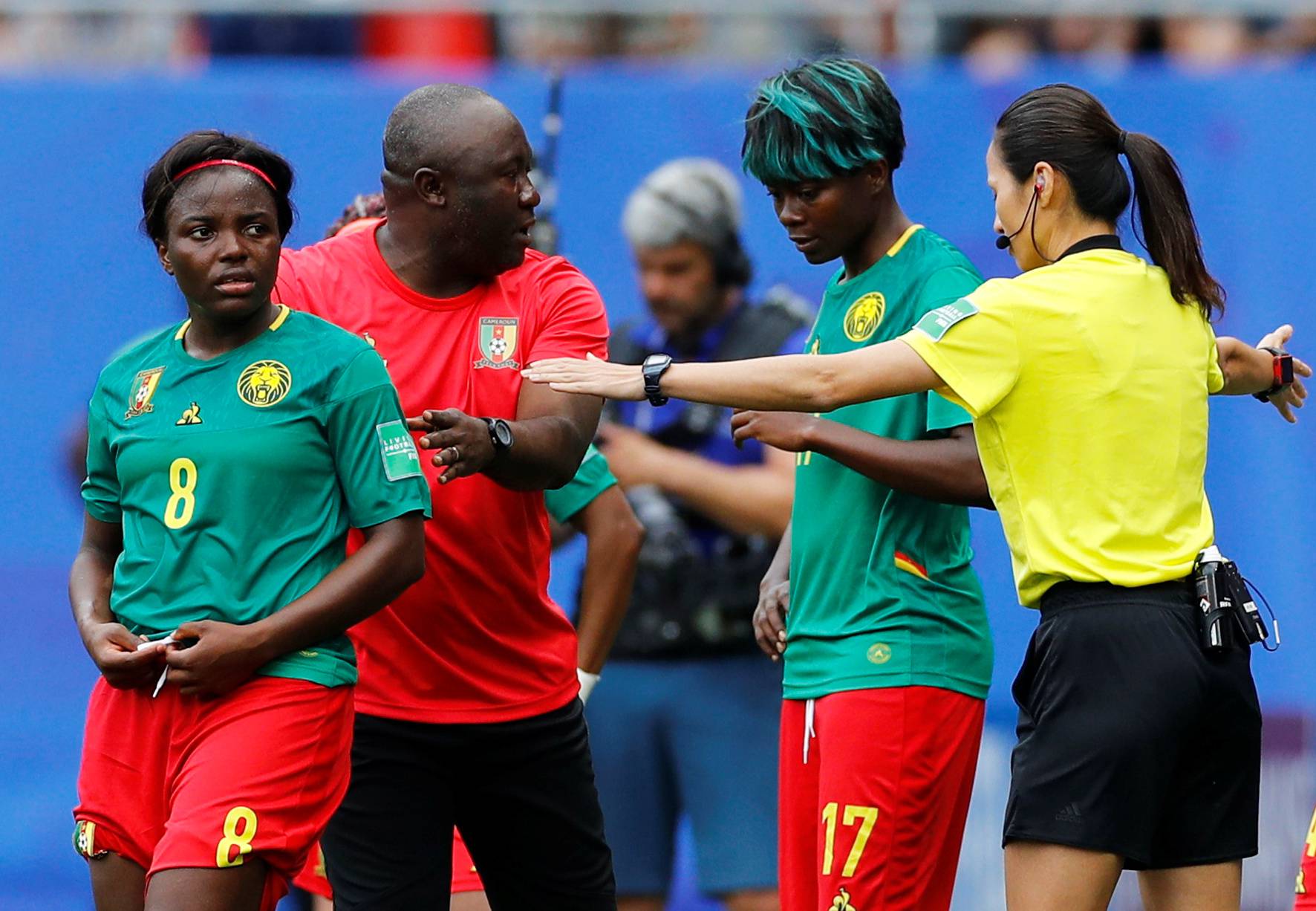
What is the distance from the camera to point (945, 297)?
4.41 metres

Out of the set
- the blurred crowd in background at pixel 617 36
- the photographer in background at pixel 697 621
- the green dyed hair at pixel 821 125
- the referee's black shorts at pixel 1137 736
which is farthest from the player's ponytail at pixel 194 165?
the blurred crowd in background at pixel 617 36

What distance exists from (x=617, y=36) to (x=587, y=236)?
3.31 feet

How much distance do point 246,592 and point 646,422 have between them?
2.44 metres

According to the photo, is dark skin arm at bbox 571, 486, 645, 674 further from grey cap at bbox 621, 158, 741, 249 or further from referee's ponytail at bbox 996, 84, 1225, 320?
referee's ponytail at bbox 996, 84, 1225, 320

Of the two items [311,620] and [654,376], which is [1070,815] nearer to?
[654,376]

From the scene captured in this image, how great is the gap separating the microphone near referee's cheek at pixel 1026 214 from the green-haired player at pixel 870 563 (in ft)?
0.99

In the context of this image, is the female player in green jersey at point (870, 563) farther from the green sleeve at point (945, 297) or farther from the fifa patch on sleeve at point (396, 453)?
the fifa patch on sleeve at point (396, 453)

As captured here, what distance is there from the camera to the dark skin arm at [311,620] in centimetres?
375

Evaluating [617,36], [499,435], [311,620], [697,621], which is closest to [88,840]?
[311,620]

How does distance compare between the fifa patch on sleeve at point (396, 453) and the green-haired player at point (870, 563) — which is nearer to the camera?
the fifa patch on sleeve at point (396, 453)

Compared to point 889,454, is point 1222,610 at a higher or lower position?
lower

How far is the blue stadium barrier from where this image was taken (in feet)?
22.5

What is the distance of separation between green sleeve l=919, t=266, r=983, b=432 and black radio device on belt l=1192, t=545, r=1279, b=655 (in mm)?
655

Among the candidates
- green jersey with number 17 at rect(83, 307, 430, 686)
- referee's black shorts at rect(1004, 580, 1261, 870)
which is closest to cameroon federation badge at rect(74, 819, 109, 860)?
green jersey with number 17 at rect(83, 307, 430, 686)
